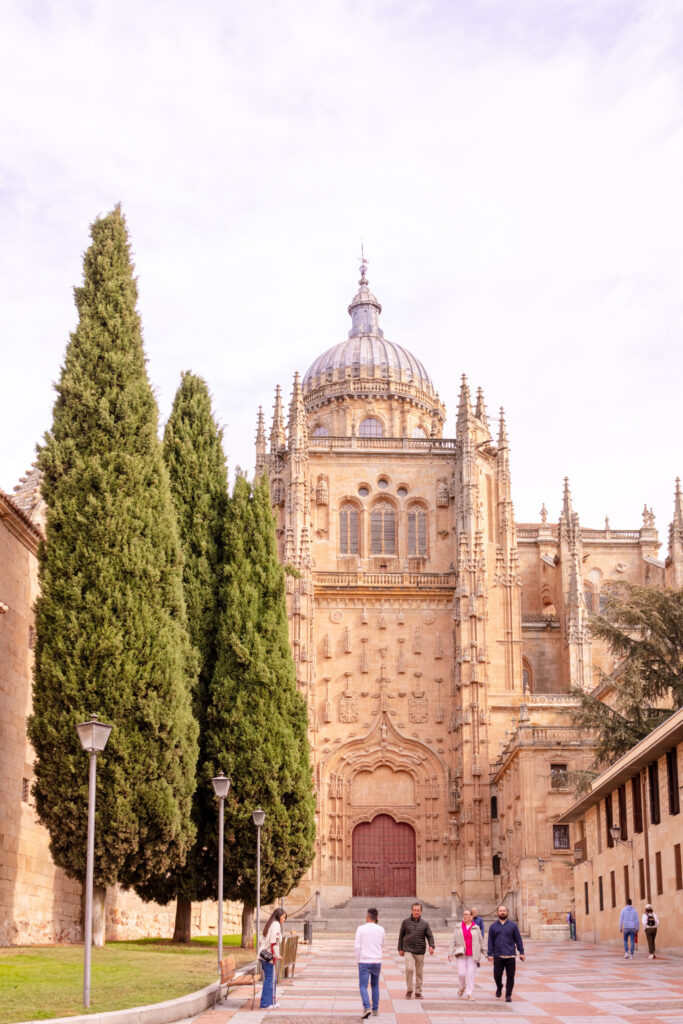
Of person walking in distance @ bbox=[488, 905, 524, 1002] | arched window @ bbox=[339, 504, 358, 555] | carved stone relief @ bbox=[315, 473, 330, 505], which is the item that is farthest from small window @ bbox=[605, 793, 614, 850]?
carved stone relief @ bbox=[315, 473, 330, 505]

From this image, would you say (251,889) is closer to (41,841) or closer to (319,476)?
(41,841)

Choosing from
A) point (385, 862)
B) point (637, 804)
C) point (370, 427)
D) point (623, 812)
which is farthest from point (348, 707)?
point (637, 804)

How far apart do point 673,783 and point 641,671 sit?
1125cm

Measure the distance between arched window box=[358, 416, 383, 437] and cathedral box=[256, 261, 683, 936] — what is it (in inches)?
252

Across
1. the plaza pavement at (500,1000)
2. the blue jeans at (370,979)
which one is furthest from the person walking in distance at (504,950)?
the blue jeans at (370,979)

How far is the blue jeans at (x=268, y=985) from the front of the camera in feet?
51.3

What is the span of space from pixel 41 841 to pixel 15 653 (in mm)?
4084

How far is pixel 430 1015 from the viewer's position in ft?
49.1

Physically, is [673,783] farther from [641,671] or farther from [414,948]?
[641,671]

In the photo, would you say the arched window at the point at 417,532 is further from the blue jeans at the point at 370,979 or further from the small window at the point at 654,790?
the blue jeans at the point at 370,979

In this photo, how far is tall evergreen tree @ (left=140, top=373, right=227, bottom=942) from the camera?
29156mm

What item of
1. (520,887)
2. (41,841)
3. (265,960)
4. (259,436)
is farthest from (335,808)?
(265,960)

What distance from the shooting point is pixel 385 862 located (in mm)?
54969

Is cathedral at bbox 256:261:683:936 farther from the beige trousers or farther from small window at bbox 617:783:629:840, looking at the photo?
the beige trousers
